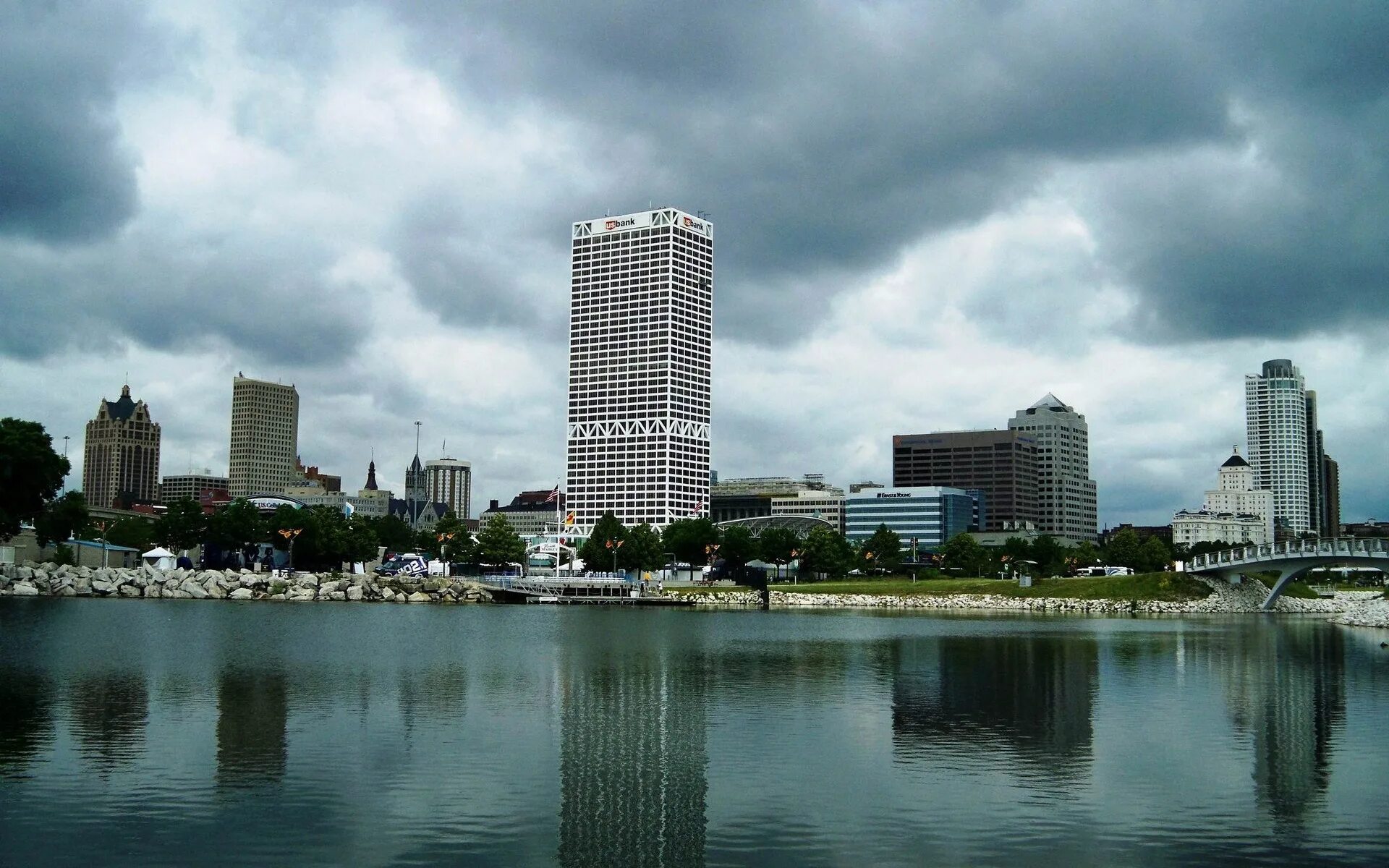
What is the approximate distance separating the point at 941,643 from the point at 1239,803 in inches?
2266

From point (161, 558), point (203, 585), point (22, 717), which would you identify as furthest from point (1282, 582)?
point (161, 558)

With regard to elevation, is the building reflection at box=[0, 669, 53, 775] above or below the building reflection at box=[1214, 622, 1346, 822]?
above

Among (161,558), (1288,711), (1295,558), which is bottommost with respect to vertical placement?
(1288,711)

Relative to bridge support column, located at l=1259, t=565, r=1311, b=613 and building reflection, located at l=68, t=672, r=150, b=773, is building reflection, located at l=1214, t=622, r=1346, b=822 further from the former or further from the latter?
bridge support column, located at l=1259, t=565, r=1311, b=613

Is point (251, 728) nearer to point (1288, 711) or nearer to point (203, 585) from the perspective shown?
point (1288, 711)

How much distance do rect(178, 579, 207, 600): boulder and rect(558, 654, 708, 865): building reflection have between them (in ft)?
367

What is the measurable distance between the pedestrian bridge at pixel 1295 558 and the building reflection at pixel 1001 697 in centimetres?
6538

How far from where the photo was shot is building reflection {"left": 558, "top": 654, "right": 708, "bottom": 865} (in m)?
27.1

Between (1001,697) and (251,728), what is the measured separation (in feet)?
105

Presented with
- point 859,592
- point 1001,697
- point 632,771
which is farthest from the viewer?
point 859,592

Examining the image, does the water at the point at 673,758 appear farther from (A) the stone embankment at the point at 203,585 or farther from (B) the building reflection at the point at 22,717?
(A) the stone embankment at the point at 203,585

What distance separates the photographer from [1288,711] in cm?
5138

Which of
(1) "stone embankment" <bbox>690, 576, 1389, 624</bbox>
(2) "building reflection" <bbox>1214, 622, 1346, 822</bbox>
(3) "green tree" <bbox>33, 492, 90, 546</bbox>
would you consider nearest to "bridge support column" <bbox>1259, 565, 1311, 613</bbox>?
(1) "stone embankment" <bbox>690, 576, 1389, 624</bbox>

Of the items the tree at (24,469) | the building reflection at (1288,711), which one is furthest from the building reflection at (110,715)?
the tree at (24,469)
